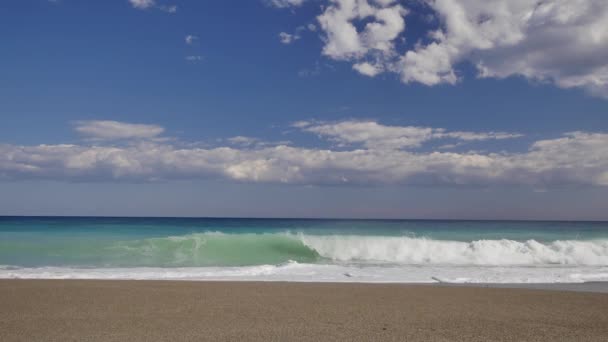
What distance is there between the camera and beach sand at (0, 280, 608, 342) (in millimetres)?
5090

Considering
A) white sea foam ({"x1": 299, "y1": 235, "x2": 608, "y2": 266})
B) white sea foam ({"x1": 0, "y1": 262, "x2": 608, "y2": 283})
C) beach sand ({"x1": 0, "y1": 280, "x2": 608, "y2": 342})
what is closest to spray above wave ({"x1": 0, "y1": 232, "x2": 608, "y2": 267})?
white sea foam ({"x1": 299, "y1": 235, "x2": 608, "y2": 266})

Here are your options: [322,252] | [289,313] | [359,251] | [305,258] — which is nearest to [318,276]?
[289,313]

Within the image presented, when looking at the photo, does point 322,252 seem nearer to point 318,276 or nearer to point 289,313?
point 318,276

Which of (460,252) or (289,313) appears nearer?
(289,313)

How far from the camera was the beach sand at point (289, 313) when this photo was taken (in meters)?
5.09

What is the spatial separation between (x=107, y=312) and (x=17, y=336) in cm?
132

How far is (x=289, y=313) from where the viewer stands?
6.24 m

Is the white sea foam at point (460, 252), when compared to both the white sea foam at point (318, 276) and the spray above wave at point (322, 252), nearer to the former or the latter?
the spray above wave at point (322, 252)

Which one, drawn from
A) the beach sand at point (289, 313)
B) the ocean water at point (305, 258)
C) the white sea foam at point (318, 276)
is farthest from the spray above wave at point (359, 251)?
the beach sand at point (289, 313)

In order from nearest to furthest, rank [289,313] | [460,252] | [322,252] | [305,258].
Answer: [289,313]
[305,258]
[460,252]
[322,252]

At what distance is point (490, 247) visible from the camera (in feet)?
69.6

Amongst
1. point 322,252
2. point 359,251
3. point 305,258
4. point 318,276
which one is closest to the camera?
point 318,276

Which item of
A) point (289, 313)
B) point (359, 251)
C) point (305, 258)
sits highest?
point (289, 313)

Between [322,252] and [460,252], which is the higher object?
[460,252]
